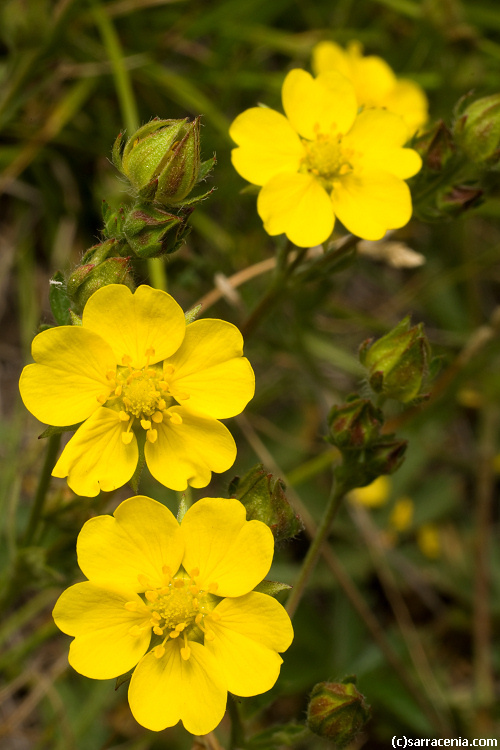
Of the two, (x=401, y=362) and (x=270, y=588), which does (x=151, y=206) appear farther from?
(x=270, y=588)

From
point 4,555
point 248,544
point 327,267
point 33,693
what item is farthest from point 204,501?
point 33,693

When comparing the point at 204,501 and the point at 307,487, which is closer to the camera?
the point at 204,501

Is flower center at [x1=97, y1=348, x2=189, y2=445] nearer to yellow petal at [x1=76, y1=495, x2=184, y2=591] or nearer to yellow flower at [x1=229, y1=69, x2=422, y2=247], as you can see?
yellow petal at [x1=76, y1=495, x2=184, y2=591]

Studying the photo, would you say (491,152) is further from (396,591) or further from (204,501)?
(396,591)

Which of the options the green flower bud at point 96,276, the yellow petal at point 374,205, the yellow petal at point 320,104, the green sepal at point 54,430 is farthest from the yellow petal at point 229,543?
the yellow petal at point 320,104

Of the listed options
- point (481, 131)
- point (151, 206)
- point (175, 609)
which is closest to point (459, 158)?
point (481, 131)

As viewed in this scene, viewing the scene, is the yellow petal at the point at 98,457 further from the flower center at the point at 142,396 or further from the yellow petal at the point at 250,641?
the yellow petal at the point at 250,641

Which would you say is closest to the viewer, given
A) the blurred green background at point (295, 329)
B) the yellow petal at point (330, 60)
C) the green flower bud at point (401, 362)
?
the green flower bud at point (401, 362)

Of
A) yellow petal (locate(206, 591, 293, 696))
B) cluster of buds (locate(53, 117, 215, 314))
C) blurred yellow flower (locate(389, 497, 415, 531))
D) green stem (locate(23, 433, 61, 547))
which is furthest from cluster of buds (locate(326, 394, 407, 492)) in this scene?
blurred yellow flower (locate(389, 497, 415, 531))
